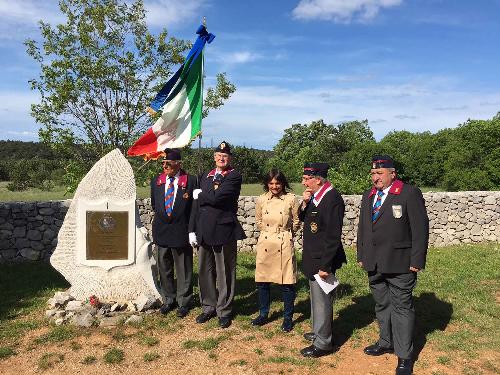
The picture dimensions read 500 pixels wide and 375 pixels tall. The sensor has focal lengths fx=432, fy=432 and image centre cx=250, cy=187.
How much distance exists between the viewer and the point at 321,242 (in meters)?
4.58

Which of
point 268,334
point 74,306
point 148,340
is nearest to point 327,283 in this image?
point 268,334

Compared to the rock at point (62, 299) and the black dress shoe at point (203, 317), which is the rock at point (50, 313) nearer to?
the rock at point (62, 299)

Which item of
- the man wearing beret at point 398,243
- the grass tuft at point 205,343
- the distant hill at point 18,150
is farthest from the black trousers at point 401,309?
the distant hill at point 18,150

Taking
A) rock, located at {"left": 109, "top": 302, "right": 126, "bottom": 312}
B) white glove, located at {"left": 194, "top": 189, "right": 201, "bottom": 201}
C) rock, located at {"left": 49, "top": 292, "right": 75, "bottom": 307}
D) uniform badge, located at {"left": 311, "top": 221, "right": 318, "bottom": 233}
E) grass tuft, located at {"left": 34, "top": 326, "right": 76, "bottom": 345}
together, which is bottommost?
grass tuft, located at {"left": 34, "top": 326, "right": 76, "bottom": 345}

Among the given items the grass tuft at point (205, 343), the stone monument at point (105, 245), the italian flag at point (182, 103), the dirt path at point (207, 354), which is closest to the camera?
the dirt path at point (207, 354)

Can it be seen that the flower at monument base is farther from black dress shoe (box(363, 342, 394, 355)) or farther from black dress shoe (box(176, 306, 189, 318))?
black dress shoe (box(363, 342, 394, 355))

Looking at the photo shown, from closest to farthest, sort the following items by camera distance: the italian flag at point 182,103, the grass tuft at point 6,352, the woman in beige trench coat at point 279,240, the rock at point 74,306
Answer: the grass tuft at point 6,352 < the woman in beige trench coat at point 279,240 < the rock at point 74,306 < the italian flag at point 182,103

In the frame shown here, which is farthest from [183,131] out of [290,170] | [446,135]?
[446,135]

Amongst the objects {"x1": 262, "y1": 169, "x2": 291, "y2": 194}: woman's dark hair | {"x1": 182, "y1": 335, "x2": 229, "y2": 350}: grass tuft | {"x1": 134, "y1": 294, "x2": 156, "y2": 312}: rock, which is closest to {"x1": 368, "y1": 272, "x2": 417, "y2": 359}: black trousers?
{"x1": 262, "y1": 169, "x2": 291, "y2": 194}: woman's dark hair

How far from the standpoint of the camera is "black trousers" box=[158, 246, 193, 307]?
580 cm

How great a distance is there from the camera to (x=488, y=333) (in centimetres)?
534

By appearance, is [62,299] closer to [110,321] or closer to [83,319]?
[83,319]

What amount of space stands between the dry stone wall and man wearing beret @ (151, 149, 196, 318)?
4674 mm

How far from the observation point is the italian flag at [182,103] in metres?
6.54
